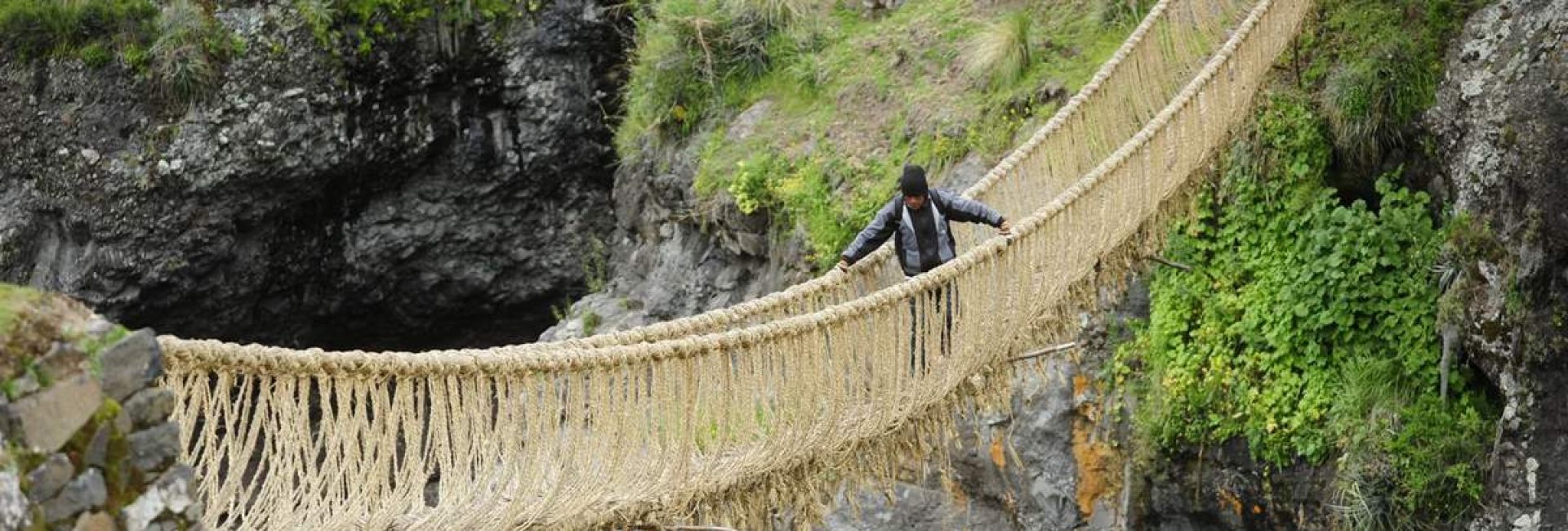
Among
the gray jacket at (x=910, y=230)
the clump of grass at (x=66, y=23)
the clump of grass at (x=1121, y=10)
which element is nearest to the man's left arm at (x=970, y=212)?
the gray jacket at (x=910, y=230)

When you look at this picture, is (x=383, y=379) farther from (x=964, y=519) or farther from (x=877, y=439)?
(x=964, y=519)

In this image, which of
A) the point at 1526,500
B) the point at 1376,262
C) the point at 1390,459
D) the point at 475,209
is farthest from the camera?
the point at 475,209

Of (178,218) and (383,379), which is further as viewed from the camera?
(178,218)

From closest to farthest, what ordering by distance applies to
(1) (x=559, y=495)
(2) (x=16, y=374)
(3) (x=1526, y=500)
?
1. (2) (x=16, y=374)
2. (1) (x=559, y=495)
3. (3) (x=1526, y=500)

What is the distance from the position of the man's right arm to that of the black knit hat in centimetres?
17

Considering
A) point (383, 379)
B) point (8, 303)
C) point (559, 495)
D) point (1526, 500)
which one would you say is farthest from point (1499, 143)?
point (8, 303)

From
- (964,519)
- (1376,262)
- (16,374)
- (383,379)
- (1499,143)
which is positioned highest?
(16,374)

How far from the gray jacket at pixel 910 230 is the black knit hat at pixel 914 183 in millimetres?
101

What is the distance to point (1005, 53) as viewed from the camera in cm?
Answer: 909

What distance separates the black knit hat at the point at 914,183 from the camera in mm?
5863

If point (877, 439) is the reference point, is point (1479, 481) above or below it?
below

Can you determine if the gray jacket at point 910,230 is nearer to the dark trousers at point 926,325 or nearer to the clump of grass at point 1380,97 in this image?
the dark trousers at point 926,325

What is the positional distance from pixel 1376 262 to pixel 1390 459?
902 mm

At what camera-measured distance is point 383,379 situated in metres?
3.89
